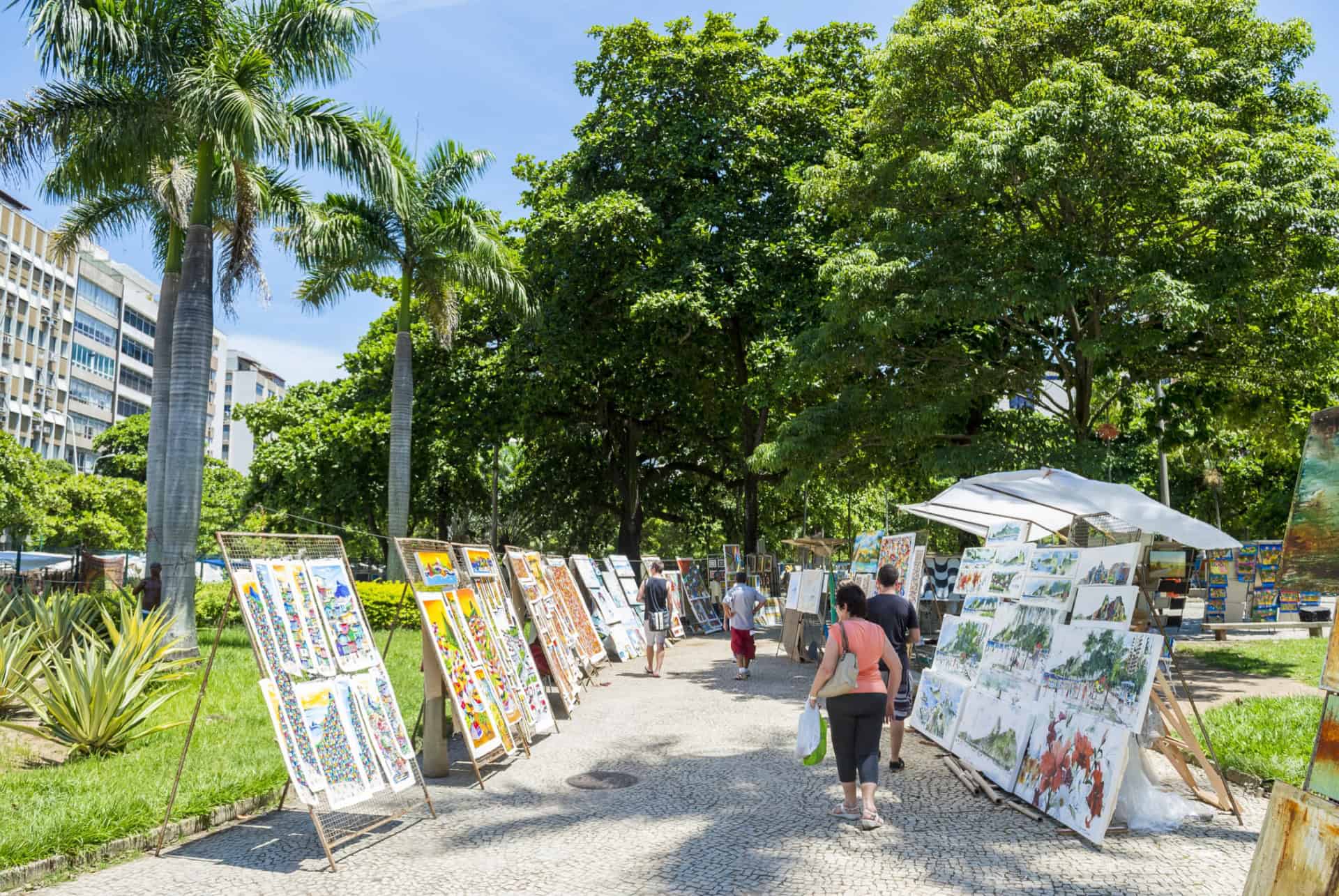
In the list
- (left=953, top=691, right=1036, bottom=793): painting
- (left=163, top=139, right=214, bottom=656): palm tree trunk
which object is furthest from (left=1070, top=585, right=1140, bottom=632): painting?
(left=163, top=139, right=214, bottom=656): palm tree trunk

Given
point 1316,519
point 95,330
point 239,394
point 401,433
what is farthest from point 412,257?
point 239,394

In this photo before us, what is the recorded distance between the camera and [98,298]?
70.9 meters

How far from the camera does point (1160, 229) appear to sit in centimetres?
1468

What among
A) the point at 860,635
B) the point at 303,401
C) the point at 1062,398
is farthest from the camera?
the point at 1062,398

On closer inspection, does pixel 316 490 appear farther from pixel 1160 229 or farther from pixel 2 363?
pixel 2 363

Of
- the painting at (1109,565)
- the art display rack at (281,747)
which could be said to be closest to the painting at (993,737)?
the painting at (1109,565)

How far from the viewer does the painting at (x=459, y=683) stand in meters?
8.20

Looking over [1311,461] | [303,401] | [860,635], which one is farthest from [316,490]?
[1311,461]

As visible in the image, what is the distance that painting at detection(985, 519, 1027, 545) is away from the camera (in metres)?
9.95

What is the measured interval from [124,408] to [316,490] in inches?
2155

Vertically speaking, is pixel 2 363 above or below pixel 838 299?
above

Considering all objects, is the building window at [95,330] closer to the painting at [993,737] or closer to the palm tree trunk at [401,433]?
the palm tree trunk at [401,433]

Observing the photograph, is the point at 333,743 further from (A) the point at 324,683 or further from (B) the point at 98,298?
(B) the point at 98,298

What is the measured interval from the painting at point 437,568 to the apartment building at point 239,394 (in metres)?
101
